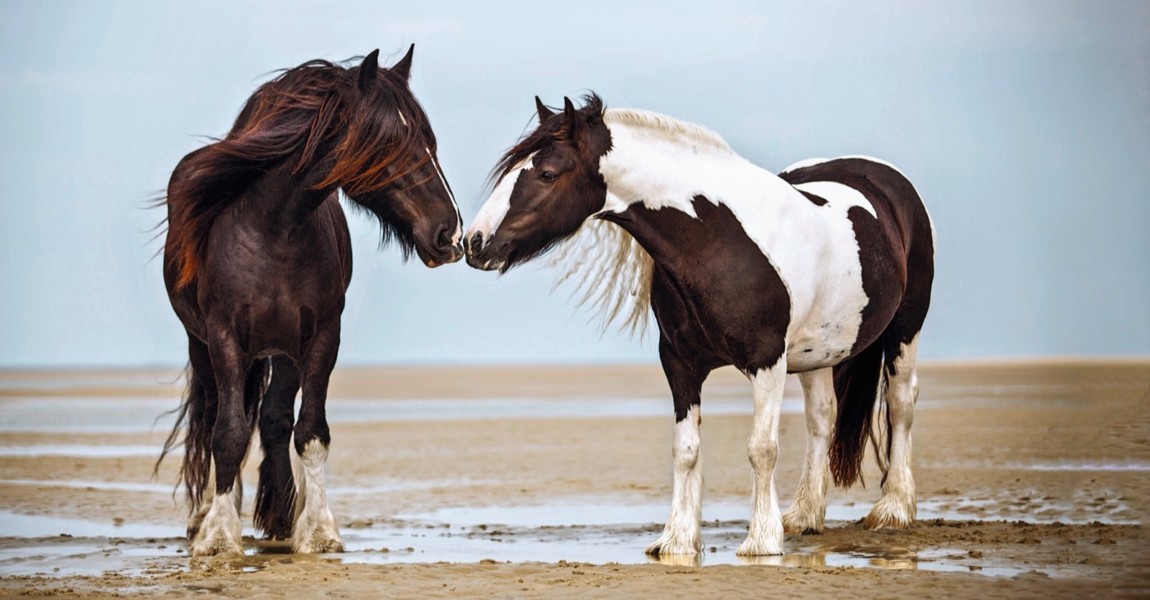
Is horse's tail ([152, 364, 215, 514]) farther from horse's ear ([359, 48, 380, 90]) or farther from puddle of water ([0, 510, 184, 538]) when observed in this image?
horse's ear ([359, 48, 380, 90])

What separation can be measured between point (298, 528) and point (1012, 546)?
3.91m

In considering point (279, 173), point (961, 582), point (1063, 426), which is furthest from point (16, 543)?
point (1063, 426)

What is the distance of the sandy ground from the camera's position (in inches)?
250

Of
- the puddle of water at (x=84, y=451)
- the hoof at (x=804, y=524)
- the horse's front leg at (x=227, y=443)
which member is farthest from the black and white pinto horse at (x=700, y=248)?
the puddle of water at (x=84, y=451)

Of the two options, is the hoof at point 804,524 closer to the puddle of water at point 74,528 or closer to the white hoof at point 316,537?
the white hoof at point 316,537

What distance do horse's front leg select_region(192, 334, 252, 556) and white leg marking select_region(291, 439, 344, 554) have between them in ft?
1.26

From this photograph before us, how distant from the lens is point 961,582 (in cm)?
618

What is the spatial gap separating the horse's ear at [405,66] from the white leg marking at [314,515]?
6.84 ft

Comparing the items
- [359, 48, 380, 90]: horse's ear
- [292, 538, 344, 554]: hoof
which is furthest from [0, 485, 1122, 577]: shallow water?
[359, 48, 380, 90]: horse's ear

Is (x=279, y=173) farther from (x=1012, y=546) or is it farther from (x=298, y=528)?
(x=1012, y=546)

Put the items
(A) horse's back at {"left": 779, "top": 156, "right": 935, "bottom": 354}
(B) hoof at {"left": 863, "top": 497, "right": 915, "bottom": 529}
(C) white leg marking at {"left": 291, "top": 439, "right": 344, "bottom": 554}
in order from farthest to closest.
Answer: (B) hoof at {"left": 863, "top": 497, "right": 915, "bottom": 529}, (A) horse's back at {"left": 779, "top": 156, "right": 935, "bottom": 354}, (C) white leg marking at {"left": 291, "top": 439, "right": 344, "bottom": 554}

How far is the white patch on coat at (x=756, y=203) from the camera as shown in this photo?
7.28 m

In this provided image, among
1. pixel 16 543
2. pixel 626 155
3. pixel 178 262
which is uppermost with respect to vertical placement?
pixel 626 155

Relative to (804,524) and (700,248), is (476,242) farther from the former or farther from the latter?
(804,524)
